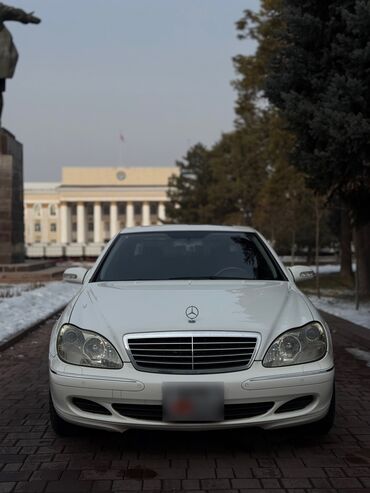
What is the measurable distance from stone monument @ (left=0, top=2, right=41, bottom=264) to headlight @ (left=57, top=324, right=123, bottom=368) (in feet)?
65.6

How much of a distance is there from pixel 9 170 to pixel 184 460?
20.8 m

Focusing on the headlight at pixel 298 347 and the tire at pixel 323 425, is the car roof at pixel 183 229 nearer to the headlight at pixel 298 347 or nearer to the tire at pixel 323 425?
the headlight at pixel 298 347

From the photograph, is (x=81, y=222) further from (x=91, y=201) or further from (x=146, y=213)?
(x=146, y=213)

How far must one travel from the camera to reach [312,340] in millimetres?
4348

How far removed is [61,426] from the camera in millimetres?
4633


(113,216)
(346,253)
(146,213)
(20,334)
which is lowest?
(113,216)

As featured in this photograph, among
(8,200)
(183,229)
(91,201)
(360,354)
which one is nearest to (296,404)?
(183,229)

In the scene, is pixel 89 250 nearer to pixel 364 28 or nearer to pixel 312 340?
pixel 364 28

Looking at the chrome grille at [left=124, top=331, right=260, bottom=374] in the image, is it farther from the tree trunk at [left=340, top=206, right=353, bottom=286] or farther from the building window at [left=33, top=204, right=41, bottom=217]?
the building window at [left=33, top=204, right=41, bottom=217]

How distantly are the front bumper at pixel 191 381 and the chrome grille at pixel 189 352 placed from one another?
69mm

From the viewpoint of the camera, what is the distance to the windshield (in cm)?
552

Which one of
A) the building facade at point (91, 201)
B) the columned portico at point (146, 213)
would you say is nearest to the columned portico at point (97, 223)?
the building facade at point (91, 201)

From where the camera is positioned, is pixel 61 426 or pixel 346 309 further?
pixel 346 309

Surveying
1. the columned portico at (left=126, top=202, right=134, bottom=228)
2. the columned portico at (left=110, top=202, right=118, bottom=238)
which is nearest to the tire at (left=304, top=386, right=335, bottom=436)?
the columned portico at (left=126, top=202, right=134, bottom=228)
